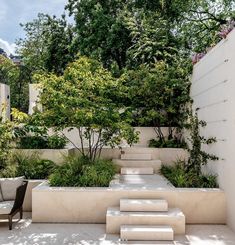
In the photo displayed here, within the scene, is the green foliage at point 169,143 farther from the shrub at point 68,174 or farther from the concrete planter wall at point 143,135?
the shrub at point 68,174

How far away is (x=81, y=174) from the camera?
27.3 feet

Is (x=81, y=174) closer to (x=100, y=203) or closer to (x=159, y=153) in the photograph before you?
(x=100, y=203)

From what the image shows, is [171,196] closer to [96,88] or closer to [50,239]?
[50,239]

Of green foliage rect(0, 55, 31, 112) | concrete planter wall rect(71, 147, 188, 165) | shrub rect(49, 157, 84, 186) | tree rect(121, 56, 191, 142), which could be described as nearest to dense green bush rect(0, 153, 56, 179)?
shrub rect(49, 157, 84, 186)

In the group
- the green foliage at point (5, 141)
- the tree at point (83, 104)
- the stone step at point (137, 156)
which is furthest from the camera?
the stone step at point (137, 156)

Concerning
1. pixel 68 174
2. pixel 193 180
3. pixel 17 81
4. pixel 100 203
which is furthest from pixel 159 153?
pixel 17 81

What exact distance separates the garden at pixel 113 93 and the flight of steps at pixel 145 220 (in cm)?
115

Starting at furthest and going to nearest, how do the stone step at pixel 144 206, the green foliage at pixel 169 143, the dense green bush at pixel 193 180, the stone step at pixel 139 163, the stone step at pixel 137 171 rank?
the green foliage at pixel 169 143, the stone step at pixel 139 163, the stone step at pixel 137 171, the dense green bush at pixel 193 180, the stone step at pixel 144 206

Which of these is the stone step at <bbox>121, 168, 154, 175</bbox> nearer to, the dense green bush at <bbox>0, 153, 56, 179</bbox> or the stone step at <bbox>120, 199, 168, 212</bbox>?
the dense green bush at <bbox>0, 153, 56, 179</bbox>

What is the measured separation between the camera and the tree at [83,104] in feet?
27.2

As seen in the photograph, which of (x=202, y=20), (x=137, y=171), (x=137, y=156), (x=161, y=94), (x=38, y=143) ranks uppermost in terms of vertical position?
(x=202, y=20)

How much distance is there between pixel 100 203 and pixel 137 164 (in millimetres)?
3525

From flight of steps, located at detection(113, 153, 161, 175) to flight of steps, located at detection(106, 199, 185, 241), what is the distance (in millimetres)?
2982

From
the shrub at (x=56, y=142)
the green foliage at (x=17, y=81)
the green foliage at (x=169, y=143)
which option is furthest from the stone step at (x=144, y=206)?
the green foliage at (x=17, y=81)
